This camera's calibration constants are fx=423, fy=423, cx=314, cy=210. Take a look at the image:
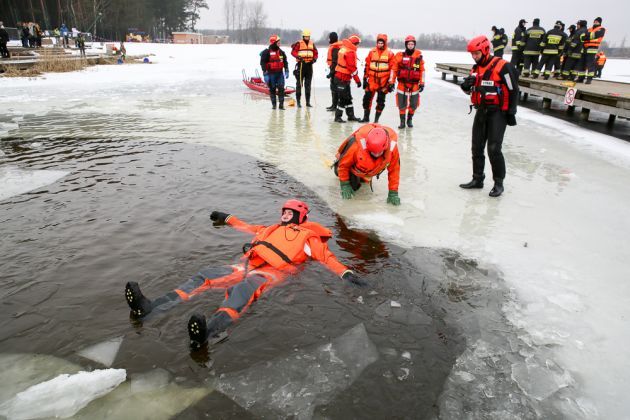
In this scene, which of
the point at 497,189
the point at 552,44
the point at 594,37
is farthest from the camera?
the point at 552,44

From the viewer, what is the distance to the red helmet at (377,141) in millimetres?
4547

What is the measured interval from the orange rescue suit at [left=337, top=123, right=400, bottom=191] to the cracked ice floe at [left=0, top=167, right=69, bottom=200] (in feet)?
13.0

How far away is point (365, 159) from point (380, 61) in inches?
193

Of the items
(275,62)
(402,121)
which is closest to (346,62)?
(402,121)

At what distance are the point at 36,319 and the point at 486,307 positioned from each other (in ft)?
11.1

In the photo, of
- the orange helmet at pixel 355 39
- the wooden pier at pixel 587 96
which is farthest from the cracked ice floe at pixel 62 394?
the wooden pier at pixel 587 96

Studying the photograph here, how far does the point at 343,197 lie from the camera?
5.46 metres

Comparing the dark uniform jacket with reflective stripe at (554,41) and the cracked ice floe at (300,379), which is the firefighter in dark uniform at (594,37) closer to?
the dark uniform jacket with reflective stripe at (554,41)

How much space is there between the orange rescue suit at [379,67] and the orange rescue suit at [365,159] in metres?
4.52

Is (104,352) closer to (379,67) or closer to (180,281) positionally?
(180,281)

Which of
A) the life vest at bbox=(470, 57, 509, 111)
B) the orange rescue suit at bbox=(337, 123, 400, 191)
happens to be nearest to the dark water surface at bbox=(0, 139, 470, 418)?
the orange rescue suit at bbox=(337, 123, 400, 191)

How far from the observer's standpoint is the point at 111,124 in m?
9.16

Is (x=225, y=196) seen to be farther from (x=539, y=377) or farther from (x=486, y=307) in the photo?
(x=539, y=377)

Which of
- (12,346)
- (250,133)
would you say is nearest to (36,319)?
(12,346)
